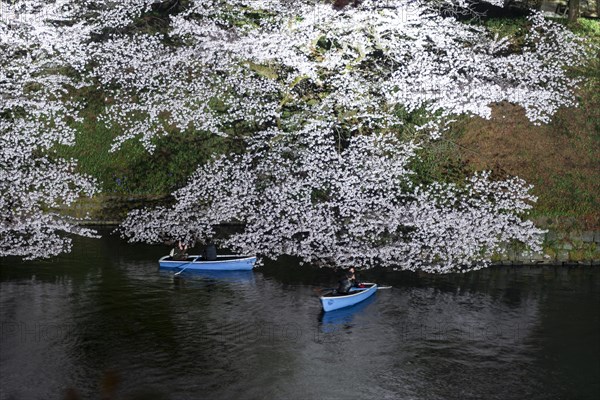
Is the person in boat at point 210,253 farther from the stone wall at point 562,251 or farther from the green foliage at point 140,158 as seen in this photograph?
the stone wall at point 562,251

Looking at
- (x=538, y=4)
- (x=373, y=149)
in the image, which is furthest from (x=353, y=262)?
(x=538, y=4)

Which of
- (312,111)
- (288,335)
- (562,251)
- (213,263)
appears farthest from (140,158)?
(562,251)

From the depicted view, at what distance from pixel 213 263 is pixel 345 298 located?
7216mm

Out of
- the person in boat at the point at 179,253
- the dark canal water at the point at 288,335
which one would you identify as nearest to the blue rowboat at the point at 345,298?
the dark canal water at the point at 288,335

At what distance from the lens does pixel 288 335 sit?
2097cm

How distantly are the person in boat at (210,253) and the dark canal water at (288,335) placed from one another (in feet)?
2.70

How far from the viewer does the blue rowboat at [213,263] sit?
27.8 meters

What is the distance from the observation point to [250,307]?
23.6 metres

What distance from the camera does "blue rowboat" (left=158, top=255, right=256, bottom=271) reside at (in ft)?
91.3

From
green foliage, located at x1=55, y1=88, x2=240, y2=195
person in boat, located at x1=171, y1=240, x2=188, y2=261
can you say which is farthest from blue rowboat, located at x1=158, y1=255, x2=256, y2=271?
green foliage, located at x1=55, y1=88, x2=240, y2=195

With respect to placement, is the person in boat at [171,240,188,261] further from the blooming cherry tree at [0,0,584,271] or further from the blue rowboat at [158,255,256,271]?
the blooming cherry tree at [0,0,584,271]

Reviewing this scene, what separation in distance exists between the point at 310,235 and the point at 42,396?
1386 cm

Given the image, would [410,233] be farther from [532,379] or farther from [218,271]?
[532,379]

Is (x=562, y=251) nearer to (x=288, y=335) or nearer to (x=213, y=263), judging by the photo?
(x=288, y=335)
